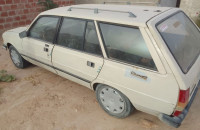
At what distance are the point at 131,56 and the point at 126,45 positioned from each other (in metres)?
0.18

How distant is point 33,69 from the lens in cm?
470

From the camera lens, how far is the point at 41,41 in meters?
3.66

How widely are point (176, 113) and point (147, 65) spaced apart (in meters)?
0.71

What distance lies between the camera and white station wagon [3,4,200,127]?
85.1 inches

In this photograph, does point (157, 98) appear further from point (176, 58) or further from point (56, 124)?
point (56, 124)

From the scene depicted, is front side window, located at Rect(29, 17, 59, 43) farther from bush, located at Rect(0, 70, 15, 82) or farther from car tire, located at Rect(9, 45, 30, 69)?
bush, located at Rect(0, 70, 15, 82)

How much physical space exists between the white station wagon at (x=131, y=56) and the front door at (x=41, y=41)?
28 mm

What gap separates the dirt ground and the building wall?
4.14m

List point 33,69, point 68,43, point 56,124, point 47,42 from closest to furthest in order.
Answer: point 56,124
point 68,43
point 47,42
point 33,69

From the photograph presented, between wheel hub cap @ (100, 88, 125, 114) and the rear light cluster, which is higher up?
the rear light cluster

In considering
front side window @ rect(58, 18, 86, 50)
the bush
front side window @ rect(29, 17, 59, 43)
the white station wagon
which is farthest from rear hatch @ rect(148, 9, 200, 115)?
the bush

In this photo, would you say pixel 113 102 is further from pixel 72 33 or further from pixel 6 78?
pixel 6 78

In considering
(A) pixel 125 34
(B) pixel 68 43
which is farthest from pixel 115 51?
(B) pixel 68 43

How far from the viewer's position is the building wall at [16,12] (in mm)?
7105
